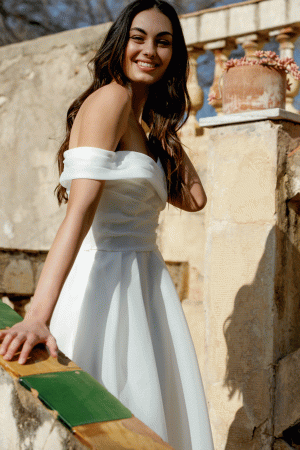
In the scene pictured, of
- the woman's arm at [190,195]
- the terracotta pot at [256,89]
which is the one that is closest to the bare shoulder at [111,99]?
the woman's arm at [190,195]

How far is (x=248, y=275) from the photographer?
2.35 meters

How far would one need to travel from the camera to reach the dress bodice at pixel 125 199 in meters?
1.53

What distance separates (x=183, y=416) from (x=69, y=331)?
406 millimetres

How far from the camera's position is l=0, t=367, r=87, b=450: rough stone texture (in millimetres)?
924

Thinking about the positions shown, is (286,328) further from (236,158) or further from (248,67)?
(248,67)

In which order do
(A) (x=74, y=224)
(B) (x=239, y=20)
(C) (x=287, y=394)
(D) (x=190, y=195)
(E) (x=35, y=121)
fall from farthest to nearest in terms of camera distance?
1. (E) (x=35, y=121)
2. (B) (x=239, y=20)
3. (C) (x=287, y=394)
4. (D) (x=190, y=195)
5. (A) (x=74, y=224)

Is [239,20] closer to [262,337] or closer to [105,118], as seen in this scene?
[262,337]

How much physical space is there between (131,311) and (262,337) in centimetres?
90

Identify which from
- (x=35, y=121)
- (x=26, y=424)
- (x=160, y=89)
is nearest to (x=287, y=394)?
(x=160, y=89)

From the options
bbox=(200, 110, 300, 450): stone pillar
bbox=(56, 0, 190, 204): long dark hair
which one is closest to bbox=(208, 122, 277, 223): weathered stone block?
bbox=(200, 110, 300, 450): stone pillar

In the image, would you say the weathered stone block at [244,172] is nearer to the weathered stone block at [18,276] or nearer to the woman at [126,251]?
the woman at [126,251]

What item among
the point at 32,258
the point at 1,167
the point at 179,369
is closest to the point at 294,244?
the point at 179,369

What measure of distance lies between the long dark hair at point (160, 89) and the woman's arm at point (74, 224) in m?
0.18

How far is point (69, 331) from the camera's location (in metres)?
1.58
